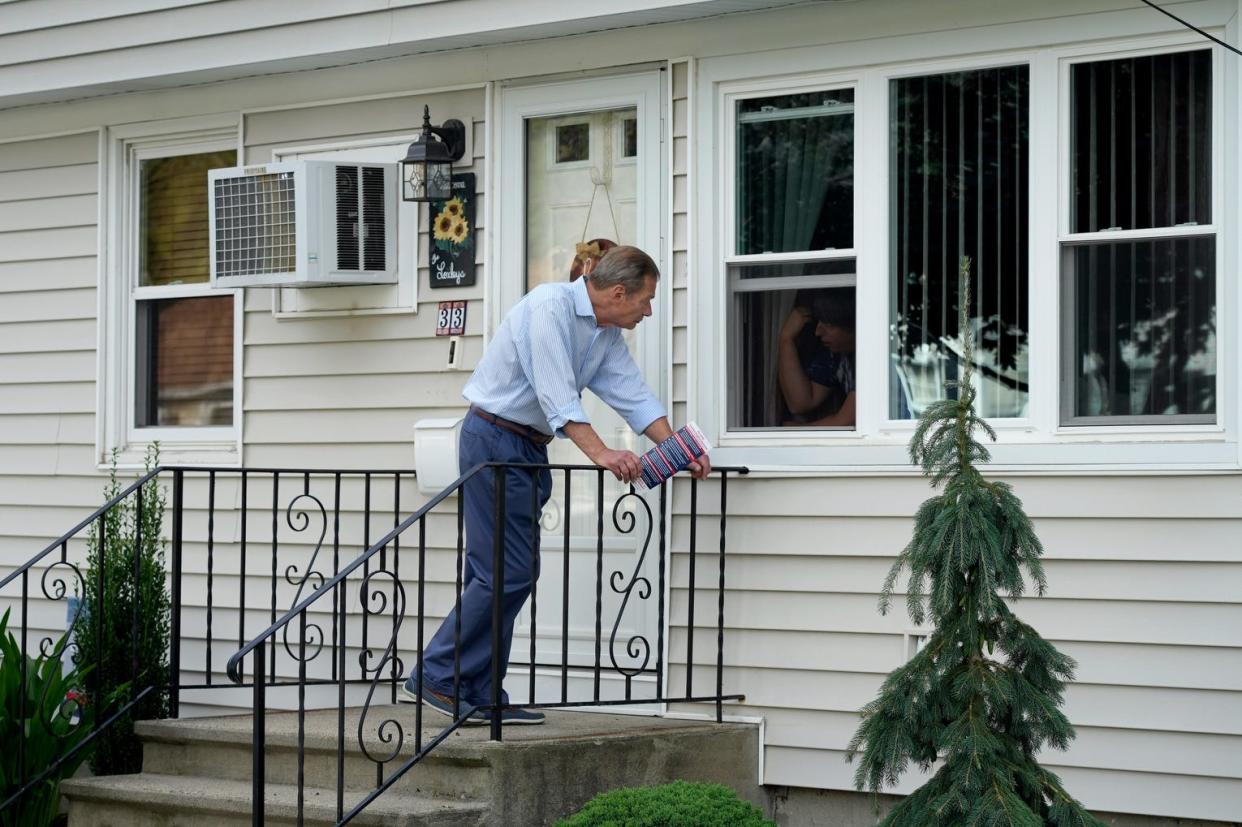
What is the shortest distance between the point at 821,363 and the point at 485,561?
4.65 ft

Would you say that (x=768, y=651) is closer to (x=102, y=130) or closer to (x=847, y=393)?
(x=847, y=393)

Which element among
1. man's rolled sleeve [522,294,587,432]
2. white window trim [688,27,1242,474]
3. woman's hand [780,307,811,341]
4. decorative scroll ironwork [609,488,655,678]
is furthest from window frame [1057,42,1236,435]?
man's rolled sleeve [522,294,587,432]

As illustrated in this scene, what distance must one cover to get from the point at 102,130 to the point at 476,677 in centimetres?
349

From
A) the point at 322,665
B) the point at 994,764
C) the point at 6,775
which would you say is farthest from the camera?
the point at 322,665

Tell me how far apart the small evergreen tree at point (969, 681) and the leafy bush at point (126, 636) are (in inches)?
120

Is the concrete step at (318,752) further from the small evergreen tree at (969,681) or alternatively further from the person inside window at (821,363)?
the person inside window at (821,363)

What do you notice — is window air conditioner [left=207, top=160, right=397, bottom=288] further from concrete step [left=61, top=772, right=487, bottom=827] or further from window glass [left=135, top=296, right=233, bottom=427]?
concrete step [left=61, top=772, right=487, bottom=827]

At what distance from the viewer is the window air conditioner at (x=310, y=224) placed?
6555mm

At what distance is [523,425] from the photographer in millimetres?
5641

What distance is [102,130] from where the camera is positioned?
24.4 ft

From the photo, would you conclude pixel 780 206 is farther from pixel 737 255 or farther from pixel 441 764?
pixel 441 764

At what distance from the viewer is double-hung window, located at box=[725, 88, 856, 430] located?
19.1 ft

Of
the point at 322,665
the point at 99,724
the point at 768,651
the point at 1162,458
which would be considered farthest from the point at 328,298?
the point at 1162,458

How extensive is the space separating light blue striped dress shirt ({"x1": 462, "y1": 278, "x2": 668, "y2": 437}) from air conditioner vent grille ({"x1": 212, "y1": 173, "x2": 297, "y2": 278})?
4.68 feet
